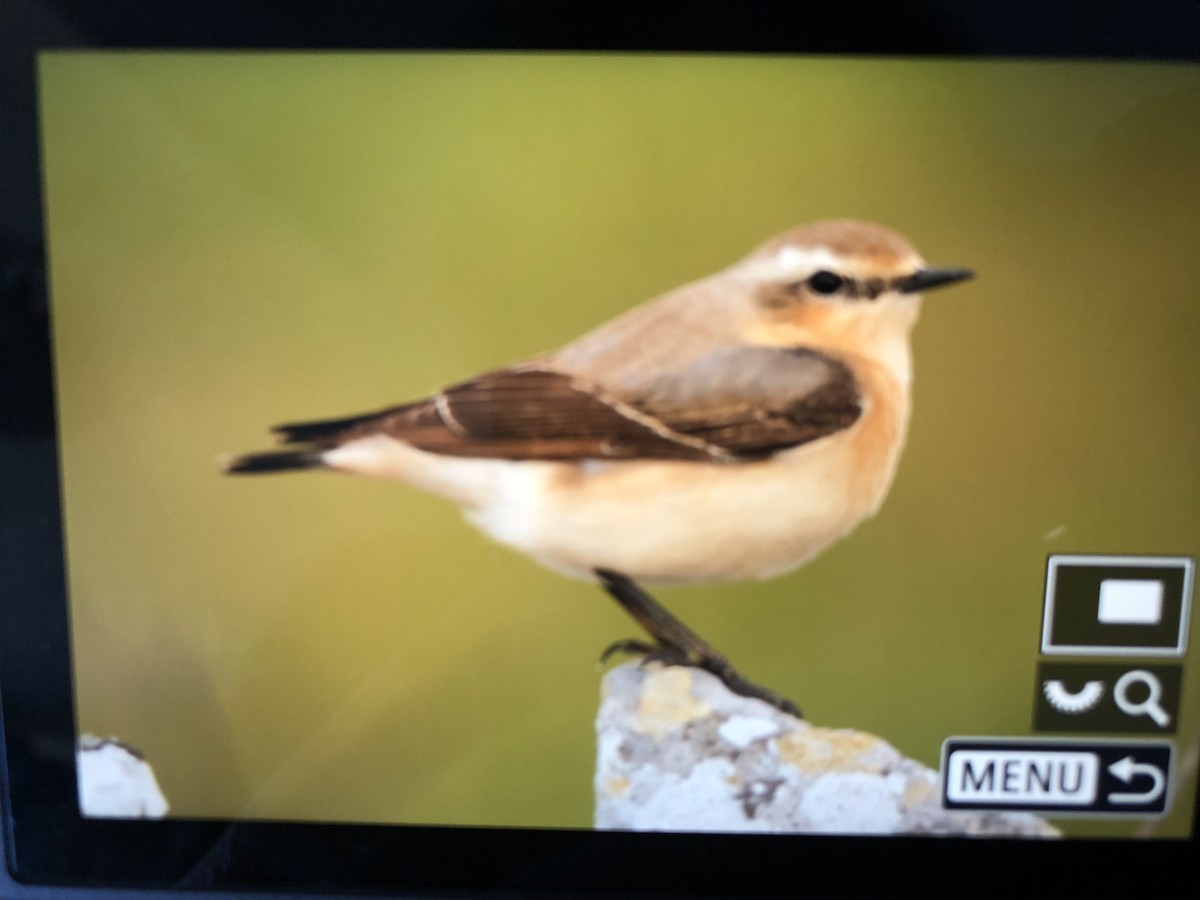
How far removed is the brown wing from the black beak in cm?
6

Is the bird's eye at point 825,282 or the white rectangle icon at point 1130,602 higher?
the bird's eye at point 825,282

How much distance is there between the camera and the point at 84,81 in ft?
1.74

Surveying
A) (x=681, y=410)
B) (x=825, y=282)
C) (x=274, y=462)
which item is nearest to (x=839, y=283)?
(x=825, y=282)

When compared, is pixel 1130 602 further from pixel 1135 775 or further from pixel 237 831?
pixel 237 831

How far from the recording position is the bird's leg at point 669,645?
1.87 feet

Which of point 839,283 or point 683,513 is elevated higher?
point 839,283

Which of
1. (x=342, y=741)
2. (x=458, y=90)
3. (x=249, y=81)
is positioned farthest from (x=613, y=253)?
(x=342, y=741)

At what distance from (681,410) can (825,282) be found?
0.39 feet

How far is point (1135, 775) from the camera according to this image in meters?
0.58

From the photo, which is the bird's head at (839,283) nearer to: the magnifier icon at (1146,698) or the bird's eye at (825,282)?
the bird's eye at (825,282)

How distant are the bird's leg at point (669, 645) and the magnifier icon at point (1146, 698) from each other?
21 centimetres

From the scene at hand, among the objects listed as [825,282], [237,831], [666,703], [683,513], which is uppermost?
[825,282]

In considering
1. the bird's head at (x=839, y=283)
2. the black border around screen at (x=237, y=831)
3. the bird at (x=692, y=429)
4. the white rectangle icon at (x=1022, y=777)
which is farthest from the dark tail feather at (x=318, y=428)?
the white rectangle icon at (x=1022, y=777)

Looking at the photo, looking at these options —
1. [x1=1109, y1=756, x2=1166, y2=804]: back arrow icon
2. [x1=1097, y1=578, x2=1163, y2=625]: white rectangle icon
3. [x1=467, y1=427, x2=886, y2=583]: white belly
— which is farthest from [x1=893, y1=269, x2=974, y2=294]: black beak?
[x1=1109, y1=756, x2=1166, y2=804]: back arrow icon
